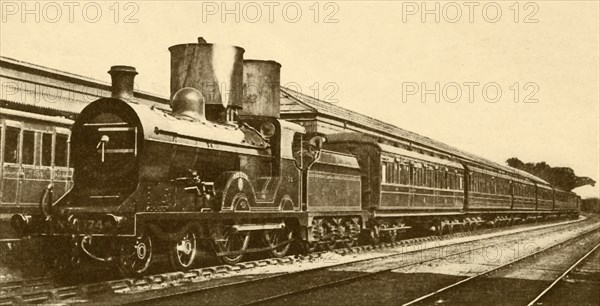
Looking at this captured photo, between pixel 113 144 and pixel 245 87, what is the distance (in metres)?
4.51

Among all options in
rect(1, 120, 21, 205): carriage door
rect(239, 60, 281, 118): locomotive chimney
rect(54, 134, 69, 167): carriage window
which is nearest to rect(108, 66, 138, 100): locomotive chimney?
rect(1, 120, 21, 205): carriage door

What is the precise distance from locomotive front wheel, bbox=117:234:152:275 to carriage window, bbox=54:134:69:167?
3964mm

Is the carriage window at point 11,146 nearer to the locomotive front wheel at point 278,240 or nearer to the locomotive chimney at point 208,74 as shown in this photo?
the locomotive chimney at point 208,74

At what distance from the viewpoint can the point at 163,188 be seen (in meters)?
9.92

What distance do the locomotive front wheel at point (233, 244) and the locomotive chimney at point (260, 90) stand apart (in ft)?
9.50

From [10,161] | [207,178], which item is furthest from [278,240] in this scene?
[10,161]

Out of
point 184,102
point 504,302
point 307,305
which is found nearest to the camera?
point 307,305

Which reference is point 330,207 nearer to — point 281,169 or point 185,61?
point 281,169

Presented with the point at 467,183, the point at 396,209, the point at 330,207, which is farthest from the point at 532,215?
the point at 330,207

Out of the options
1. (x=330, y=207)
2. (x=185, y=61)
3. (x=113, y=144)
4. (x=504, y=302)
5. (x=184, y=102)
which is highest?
(x=185, y=61)

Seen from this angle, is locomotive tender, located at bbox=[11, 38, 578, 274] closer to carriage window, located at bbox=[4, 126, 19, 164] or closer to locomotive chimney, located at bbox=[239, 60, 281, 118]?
locomotive chimney, located at bbox=[239, 60, 281, 118]

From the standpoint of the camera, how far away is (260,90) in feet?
45.3

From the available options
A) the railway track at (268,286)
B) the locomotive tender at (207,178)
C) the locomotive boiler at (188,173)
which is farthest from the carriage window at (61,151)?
the railway track at (268,286)

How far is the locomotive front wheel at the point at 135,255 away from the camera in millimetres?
9453
